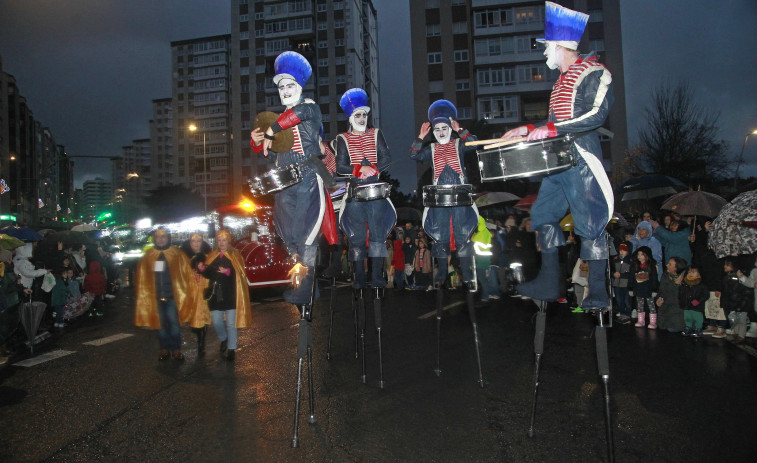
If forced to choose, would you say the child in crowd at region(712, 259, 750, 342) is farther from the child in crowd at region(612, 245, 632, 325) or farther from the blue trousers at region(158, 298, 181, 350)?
the blue trousers at region(158, 298, 181, 350)

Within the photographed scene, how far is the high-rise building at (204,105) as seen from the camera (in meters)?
86.4

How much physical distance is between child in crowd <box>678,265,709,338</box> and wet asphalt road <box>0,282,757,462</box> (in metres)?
0.60

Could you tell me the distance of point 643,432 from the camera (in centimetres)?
391

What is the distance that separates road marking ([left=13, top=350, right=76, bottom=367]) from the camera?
7025 millimetres

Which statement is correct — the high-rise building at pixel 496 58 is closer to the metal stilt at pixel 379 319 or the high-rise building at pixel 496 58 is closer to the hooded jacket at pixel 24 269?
the hooded jacket at pixel 24 269

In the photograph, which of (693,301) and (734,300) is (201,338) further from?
(734,300)

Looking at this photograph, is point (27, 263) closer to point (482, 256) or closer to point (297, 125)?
point (297, 125)

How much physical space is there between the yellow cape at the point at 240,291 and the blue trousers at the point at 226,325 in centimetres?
10

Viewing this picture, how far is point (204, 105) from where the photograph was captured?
89625 mm

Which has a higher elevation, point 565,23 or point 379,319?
point 565,23

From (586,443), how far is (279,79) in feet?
12.9

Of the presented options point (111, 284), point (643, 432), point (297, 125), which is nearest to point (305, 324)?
point (297, 125)

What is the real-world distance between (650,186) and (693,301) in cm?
631

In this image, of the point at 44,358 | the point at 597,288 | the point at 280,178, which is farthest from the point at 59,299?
the point at 597,288
